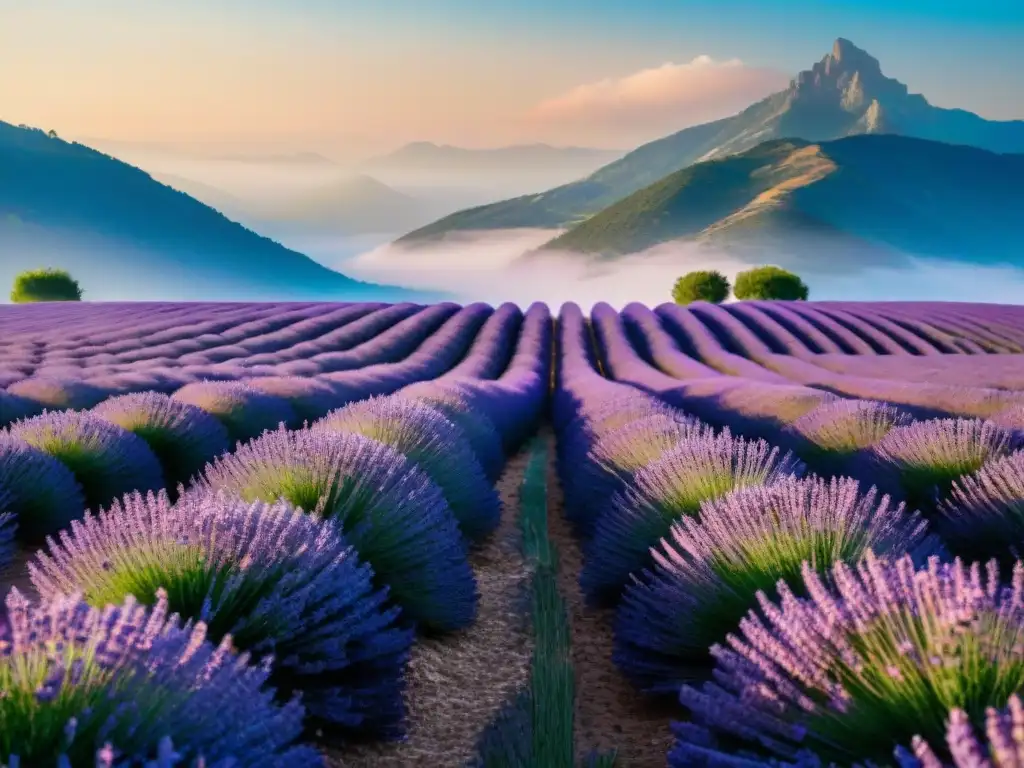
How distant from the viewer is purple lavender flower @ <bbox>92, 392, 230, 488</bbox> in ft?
24.2

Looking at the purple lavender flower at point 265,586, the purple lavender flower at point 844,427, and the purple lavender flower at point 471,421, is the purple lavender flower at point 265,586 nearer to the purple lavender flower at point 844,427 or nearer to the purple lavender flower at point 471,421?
the purple lavender flower at point 471,421

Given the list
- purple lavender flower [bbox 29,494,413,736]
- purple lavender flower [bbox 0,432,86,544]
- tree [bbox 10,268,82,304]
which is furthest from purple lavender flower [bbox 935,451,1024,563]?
tree [bbox 10,268,82,304]

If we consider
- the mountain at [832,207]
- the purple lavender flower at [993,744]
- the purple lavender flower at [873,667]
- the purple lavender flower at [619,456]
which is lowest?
the purple lavender flower at [619,456]

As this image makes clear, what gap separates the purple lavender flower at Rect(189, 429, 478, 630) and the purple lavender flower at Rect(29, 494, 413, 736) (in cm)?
59

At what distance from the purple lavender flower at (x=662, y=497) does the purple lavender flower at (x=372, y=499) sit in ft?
2.62

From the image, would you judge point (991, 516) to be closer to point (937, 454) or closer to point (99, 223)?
point (937, 454)

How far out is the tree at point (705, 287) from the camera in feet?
139

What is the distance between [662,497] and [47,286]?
147ft

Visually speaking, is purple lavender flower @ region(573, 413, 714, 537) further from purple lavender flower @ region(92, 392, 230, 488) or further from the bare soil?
purple lavender flower @ region(92, 392, 230, 488)

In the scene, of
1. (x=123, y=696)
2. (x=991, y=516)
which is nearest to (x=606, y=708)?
(x=991, y=516)

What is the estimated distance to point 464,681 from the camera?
148 inches

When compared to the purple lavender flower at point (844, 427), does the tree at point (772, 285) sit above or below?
above

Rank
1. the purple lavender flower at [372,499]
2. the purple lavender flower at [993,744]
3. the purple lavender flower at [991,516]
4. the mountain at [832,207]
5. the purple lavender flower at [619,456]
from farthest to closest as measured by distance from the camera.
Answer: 1. the mountain at [832,207]
2. the purple lavender flower at [619,456]
3. the purple lavender flower at [991,516]
4. the purple lavender flower at [372,499]
5. the purple lavender flower at [993,744]

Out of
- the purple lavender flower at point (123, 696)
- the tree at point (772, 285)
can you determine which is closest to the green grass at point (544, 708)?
the purple lavender flower at point (123, 696)
